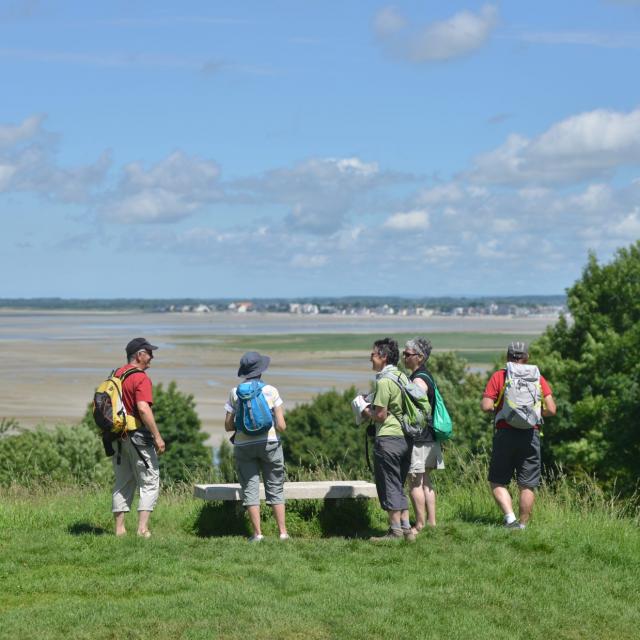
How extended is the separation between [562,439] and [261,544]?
2281cm

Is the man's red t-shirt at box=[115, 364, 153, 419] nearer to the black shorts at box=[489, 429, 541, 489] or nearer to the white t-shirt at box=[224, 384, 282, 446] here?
the white t-shirt at box=[224, 384, 282, 446]

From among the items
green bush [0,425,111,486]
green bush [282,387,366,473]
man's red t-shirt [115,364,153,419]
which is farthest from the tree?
man's red t-shirt [115,364,153,419]

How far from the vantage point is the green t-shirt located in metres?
9.66

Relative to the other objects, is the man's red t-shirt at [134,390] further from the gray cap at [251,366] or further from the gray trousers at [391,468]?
the gray trousers at [391,468]

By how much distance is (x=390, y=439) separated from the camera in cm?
980

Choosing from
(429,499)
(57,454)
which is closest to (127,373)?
(429,499)

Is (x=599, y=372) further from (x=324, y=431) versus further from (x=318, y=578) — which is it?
(x=318, y=578)

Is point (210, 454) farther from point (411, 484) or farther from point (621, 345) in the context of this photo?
point (411, 484)

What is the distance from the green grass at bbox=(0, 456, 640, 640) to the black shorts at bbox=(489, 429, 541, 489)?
515 millimetres

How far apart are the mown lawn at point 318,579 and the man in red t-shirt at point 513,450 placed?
0.35 metres

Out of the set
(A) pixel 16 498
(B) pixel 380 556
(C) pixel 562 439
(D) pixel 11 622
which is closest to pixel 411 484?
(B) pixel 380 556

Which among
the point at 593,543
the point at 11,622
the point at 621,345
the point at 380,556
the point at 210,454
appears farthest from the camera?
the point at 210,454

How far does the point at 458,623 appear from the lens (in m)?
7.52

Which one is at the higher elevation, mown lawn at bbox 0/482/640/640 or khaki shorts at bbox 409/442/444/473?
khaki shorts at bbox 409/442/444/473
